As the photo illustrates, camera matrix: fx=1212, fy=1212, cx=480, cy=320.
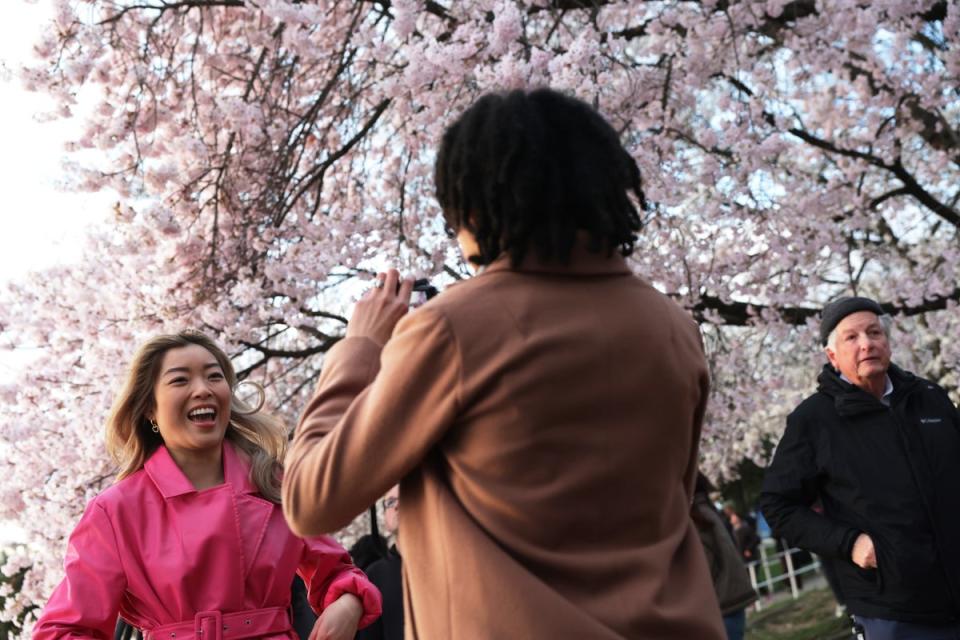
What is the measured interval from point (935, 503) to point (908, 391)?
391 millimetres

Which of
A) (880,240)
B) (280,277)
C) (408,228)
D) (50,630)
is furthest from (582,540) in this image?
(880,240)

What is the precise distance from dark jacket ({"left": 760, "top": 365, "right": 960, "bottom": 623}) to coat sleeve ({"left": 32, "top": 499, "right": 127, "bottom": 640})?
215 centimetres

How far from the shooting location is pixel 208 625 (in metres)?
3.02

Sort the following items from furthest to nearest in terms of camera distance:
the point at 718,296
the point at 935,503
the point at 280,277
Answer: the point at 718,296, the point at 280,277, the point at 935,503

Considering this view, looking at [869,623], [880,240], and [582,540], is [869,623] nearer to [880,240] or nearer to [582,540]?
[582,540]

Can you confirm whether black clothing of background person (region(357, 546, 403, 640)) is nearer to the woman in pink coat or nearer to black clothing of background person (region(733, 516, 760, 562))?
the woman in pink coat

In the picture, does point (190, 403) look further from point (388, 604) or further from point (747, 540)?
point (747, 540)

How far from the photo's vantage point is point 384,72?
26.7 feet

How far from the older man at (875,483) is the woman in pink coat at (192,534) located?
1.52 m

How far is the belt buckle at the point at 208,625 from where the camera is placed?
301cm

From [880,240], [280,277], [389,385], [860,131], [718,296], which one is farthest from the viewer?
[880,240]

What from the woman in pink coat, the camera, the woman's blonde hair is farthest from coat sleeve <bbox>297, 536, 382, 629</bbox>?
the camera

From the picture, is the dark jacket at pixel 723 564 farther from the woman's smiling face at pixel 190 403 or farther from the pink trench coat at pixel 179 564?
the woman's smiling face at pixel 190 403

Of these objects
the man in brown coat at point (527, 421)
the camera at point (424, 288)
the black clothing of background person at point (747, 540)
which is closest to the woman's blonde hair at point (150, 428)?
the camera at point (424, 288)
